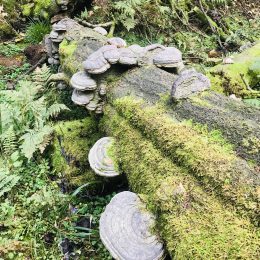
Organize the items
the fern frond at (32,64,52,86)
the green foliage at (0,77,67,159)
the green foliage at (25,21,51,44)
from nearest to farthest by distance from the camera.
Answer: the green foliage at (0,77,67,159) < the fern frond at (32,64,52,86) < the green foliage at (25,21,51,44)

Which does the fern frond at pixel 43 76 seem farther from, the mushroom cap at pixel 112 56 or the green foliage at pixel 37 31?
the green foliage at pixel 37 31

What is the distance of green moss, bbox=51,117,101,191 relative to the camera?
4.81m

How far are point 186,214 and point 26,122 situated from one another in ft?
11.8

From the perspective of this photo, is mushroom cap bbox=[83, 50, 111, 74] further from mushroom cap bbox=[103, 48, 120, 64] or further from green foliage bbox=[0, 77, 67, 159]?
green foliage bbox=[0, 77, 67, 159]

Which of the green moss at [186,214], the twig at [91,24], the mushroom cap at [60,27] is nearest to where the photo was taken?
the green moss at [186,214]

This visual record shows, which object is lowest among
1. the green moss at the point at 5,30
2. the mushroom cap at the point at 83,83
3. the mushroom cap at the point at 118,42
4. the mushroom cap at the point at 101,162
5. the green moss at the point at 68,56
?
the green moss at the point at 5,30

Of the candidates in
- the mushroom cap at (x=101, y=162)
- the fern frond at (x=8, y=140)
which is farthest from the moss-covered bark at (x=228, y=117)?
the fern frond at (x=8, y=140)

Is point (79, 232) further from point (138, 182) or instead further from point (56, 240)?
point (138, 182)

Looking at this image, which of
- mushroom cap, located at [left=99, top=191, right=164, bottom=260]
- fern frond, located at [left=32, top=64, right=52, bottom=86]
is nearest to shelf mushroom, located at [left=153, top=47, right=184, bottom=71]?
mushroom cap, located at [left=99, top=191, right=164, bottom=260]

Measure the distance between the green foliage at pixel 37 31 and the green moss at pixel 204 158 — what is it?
6309 mm

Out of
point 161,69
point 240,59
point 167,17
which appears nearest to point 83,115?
point 161,69

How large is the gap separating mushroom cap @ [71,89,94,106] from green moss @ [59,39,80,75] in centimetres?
96

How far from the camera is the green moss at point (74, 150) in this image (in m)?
4.81

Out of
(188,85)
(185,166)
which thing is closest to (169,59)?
(188,85)
